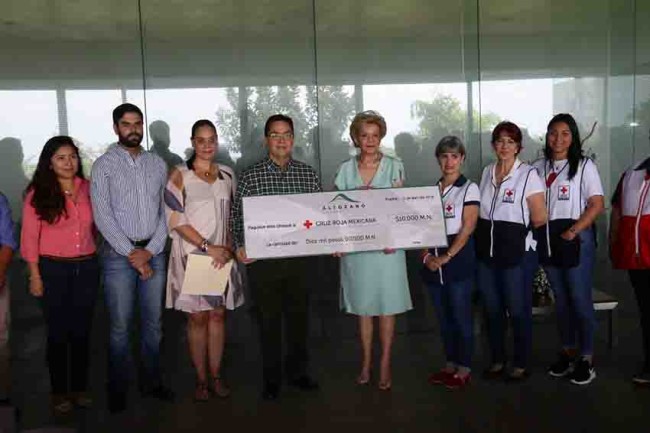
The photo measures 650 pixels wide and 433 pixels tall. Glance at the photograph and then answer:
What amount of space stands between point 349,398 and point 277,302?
747mm

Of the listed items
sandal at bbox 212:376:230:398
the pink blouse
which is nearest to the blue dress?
sandal at bbox 212:376:230:398

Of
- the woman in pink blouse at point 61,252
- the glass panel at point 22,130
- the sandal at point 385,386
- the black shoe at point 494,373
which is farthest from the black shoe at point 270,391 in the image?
the glass panel at point 22,130

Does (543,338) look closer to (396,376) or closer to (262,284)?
(396,376)

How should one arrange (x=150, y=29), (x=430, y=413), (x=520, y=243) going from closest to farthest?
(x=430, y=413) → (x=520, y=243) → (x=150, y=29)

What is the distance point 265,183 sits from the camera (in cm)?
402

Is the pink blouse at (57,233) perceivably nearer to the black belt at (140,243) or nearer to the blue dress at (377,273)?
the black belt at (140,243)

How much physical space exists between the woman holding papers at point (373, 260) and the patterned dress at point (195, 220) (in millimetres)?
738

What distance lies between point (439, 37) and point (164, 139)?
97.7 inches

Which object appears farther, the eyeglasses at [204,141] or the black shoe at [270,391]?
the black shoe at [270,391]

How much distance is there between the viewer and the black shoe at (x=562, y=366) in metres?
4.43

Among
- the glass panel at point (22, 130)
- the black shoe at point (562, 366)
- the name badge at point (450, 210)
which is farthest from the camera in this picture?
the glass panel at point (22, 130)

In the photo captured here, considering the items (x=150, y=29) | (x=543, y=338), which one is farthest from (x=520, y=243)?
(x=150, y=29)

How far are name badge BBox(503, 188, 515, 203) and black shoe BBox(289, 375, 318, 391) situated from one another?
1701mm

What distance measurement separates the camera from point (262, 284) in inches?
163
